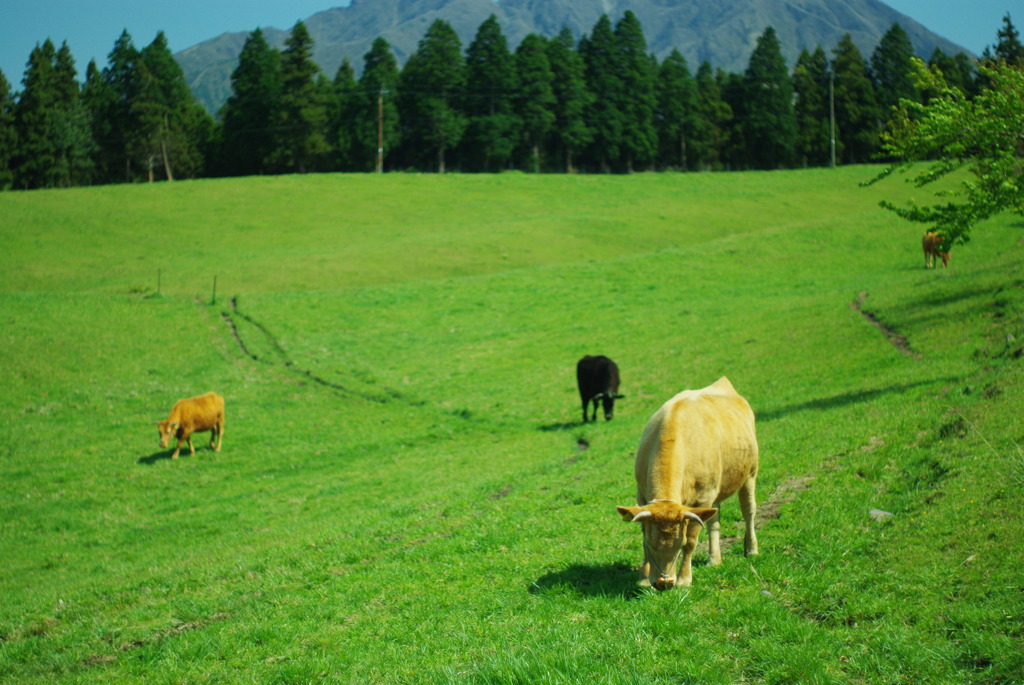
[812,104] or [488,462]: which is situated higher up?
[812,104]

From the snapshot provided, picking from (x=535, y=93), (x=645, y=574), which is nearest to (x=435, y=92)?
(x=535, y=93)

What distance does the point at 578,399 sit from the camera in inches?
974

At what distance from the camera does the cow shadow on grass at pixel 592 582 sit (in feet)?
26.1

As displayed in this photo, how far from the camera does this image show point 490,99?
319 feet

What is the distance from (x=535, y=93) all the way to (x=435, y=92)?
13.0 meters

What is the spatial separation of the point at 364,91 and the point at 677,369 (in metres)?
82.2

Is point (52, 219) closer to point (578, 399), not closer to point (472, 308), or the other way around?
point (472, 308)

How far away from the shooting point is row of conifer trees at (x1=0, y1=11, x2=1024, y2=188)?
286 ft

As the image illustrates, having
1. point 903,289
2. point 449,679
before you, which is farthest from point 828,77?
point 449,679

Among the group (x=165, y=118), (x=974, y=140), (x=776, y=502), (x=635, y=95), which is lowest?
(x=776, y=502)

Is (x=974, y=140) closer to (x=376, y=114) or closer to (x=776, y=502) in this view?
(x=776, y=502)

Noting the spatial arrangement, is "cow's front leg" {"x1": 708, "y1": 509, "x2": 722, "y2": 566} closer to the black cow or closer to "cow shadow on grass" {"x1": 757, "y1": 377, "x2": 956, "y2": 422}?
"cow shadow on grass" {"x1": 757, "y1": 377, "x2": 956, "y2": 422}

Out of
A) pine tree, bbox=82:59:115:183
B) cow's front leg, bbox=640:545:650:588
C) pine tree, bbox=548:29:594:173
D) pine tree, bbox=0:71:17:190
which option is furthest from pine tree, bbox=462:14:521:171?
cow's front leg, bbox=640:545:650:588

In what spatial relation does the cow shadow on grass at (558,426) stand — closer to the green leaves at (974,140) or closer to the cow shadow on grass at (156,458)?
the green leaves at (974,140)
